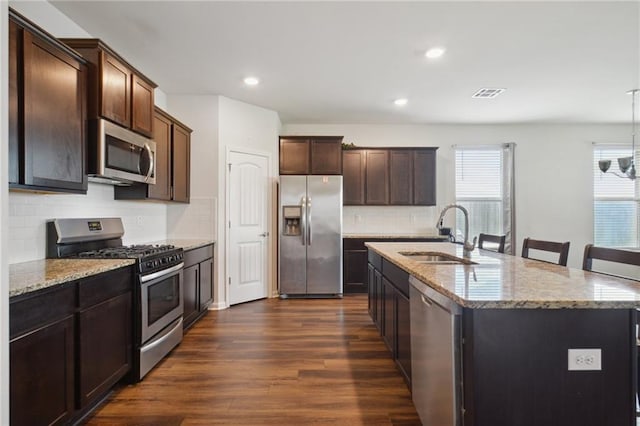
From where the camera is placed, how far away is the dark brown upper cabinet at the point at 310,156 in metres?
4.72

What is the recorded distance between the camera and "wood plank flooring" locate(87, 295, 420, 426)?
1.93 metres

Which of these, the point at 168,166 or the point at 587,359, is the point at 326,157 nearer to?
the point at 168,166

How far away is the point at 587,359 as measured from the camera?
1.17 metres

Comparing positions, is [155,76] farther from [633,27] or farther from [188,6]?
[633,27]

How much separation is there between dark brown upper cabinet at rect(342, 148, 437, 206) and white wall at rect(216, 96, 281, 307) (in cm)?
119

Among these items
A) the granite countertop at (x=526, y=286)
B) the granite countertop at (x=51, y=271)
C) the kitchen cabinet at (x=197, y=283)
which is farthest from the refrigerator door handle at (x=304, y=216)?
the granite countertop at (x=526, y=286)

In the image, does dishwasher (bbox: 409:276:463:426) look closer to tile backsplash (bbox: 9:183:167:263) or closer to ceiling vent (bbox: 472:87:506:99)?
tile backsplash (bbox: 9:183:167:263)

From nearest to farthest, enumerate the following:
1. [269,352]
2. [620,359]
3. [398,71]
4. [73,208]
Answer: [620,359]
[73,208]
[269,352]
[398,71]

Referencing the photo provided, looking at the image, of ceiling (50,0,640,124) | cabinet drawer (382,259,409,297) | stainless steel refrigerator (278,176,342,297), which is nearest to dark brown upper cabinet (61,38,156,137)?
ceiling (50,0,640,124)

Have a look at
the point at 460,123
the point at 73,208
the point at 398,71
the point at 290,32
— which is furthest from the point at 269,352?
the point at 460,123

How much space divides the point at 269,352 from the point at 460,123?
4.71 metres

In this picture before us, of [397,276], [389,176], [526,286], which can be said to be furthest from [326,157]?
[526,286]

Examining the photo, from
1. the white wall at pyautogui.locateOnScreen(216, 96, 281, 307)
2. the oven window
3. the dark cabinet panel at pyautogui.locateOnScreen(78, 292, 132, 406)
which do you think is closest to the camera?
the dark cabinet panel at pyautogui.locateOnScreen(78, 292, 132, 406)

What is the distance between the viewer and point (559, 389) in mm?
1175
